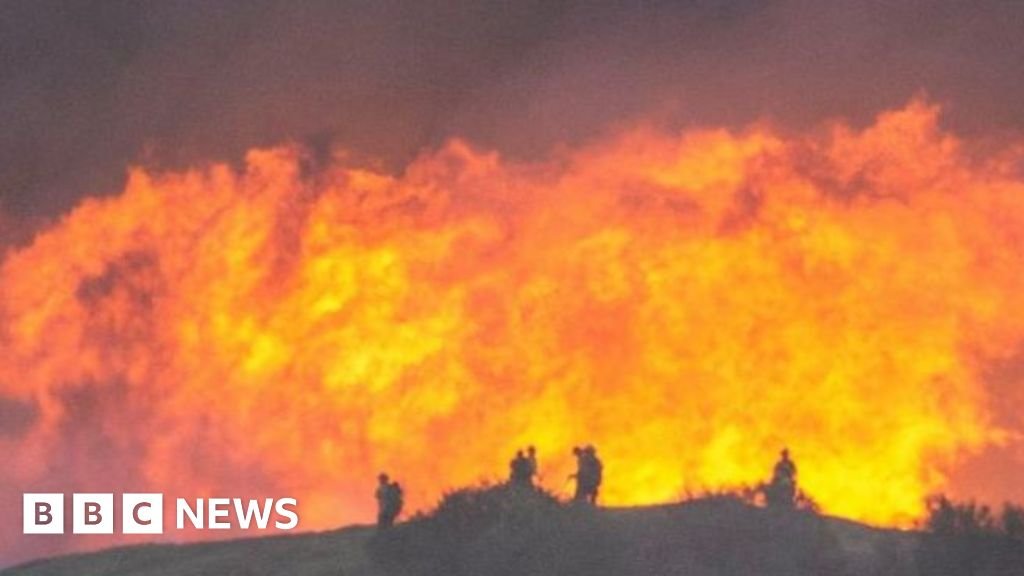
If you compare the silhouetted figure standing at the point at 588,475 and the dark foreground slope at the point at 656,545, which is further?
the silhouetted figure standing at the point at 588,475

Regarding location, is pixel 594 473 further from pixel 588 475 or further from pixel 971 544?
pixel 971 544

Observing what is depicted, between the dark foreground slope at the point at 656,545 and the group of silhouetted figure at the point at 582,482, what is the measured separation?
0.86 metres

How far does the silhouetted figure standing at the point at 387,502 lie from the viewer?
64062 millimetres

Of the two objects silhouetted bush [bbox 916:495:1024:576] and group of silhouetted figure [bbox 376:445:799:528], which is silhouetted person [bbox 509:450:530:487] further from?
silhouetted bush [bbox 916:495:1024:576]

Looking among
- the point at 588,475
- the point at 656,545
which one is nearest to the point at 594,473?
the point at 588,475

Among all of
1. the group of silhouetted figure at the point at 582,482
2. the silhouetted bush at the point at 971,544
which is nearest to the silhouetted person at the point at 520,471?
the group of silhouetted figure at the point at 582,482

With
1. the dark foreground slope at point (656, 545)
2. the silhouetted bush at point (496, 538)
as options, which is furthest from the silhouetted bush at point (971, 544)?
the silhouetted bush at point (496, 538)

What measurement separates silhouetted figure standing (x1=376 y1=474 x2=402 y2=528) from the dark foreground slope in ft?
4.02

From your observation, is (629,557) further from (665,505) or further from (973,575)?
(973,575)

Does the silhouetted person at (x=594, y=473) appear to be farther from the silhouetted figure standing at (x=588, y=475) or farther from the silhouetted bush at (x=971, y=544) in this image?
the silhouetted bush at (x=971, y=544)

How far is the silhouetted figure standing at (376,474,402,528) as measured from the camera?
64062 millimetres

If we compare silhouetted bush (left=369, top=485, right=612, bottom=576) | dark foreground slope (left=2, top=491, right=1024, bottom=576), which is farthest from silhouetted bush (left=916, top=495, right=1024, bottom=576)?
silhouetted bush (left=369, top=485, right=612, bottom=576)

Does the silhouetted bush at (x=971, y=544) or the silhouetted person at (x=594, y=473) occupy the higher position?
the silhouetted person at (x=594, y=473)

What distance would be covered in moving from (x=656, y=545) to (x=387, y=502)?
32.8 feet
